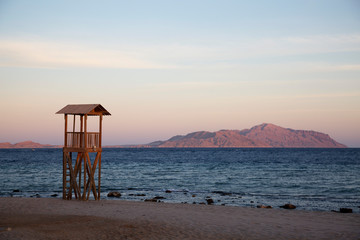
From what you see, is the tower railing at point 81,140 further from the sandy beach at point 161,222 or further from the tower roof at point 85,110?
the sandy beach at point 161,222

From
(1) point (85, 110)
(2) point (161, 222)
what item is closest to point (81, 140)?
(1) point (85, 110)

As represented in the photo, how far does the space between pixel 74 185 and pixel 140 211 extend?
6.47m

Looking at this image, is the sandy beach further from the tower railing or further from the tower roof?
the tower roof

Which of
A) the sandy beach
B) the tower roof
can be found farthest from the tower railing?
the sandy beach

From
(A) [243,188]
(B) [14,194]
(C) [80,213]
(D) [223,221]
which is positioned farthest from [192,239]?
(A) [243,188]

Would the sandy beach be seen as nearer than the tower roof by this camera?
Yes

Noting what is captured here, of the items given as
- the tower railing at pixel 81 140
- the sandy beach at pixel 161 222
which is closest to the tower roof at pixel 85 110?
the tower railing at pixel 81 140

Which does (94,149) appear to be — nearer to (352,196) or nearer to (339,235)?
(339,235)

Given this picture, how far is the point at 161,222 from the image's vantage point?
17188mm

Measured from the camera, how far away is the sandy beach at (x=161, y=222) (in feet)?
48.5

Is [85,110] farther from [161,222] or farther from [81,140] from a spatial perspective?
[161,222]

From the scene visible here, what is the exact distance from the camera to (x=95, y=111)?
2450 centimetres

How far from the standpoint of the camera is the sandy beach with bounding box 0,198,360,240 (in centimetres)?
1480

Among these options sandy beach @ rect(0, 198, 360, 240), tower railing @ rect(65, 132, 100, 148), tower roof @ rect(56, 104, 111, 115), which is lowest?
sandy beach @ rect(0, 198, 360, 240)
